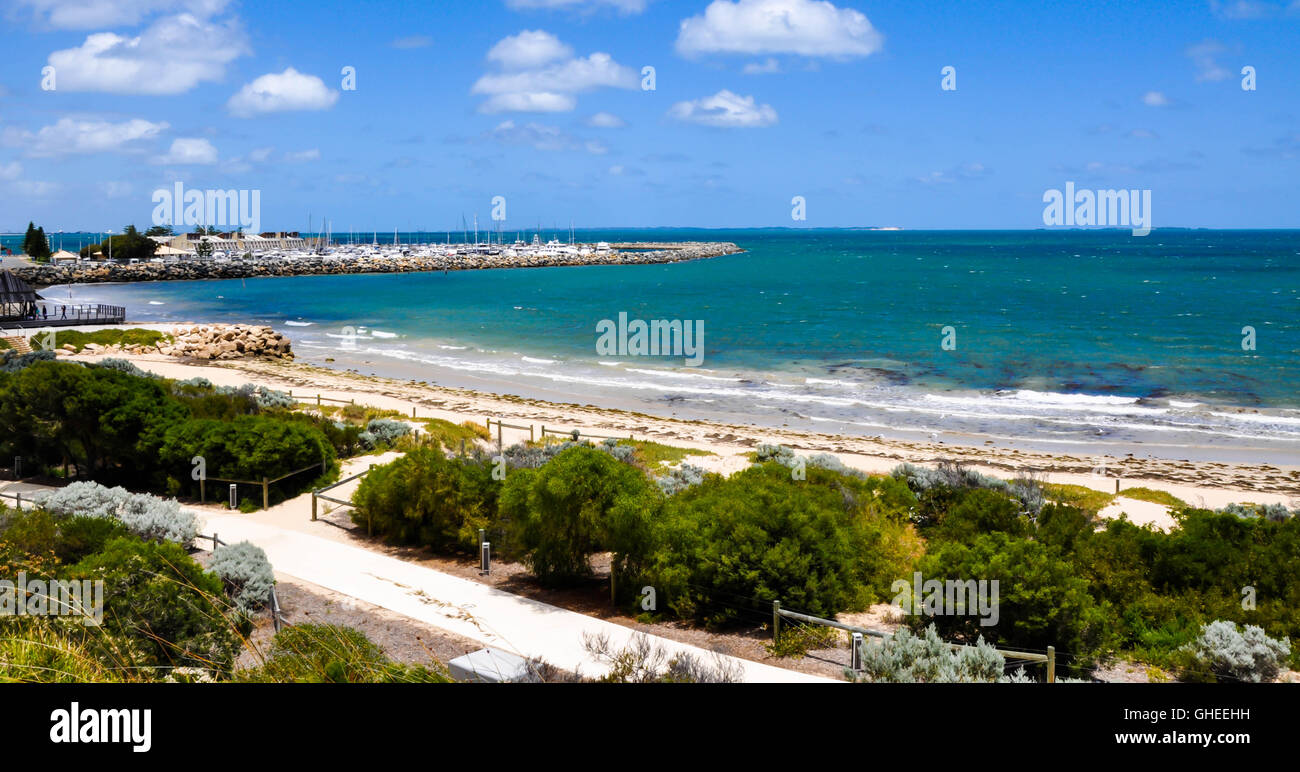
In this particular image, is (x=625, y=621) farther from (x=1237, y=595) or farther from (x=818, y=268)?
(x=818, y=268)

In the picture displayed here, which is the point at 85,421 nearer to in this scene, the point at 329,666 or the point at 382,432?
the point at 382,432

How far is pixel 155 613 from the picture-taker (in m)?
8.49

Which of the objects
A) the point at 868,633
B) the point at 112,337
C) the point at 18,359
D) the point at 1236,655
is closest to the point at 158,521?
the point at 868,633

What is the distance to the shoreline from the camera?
2169 cm

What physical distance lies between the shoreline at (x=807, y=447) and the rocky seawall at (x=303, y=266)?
65.5 meters

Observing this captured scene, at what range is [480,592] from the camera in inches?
484

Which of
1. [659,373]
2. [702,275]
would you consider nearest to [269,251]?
[702,275]

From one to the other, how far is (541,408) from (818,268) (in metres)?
112

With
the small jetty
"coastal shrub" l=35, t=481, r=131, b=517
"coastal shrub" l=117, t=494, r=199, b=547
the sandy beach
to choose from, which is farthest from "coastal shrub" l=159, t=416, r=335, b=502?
the small jetty

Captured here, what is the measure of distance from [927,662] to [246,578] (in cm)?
788

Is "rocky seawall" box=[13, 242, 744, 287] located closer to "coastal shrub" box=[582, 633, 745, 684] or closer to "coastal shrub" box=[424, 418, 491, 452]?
"coastal shrub" box=[424, 418, 491, 452]

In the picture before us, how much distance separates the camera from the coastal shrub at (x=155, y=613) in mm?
7773

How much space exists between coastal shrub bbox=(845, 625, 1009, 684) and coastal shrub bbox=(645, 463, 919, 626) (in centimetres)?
179

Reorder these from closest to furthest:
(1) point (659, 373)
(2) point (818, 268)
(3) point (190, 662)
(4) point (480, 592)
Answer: (3) point (190, 662) → (4) point (480, 592) → (1) point (659, 373) → (2) point (818, 268)
